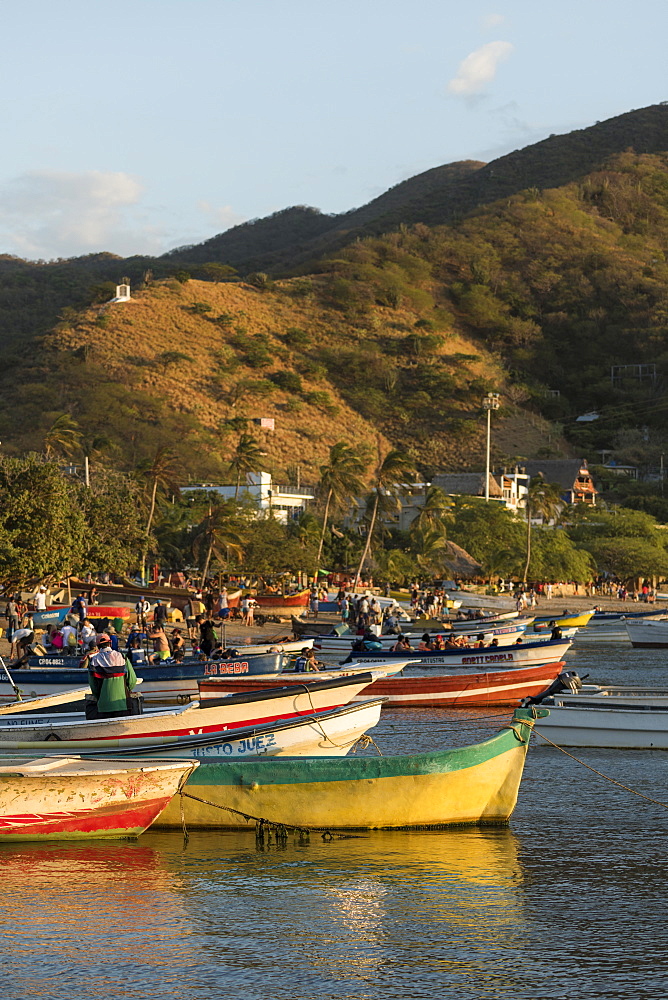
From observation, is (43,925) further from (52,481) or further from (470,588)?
(470,588)

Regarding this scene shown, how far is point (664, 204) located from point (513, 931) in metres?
199

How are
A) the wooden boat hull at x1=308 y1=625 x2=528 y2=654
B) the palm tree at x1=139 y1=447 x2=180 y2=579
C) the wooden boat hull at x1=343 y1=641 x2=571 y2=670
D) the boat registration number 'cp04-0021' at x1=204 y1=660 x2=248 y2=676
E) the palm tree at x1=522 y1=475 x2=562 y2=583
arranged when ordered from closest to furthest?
the boat registration number 'cp04-0021' at x1=204 y1=660 x2=248 y2=676
the wooden boat hull at x1=343 y1=641 x2=571 y2=670
the wooden boat hull at x1=308 y1=625 x2=528 y2=654
the palm tree at x1=139 y1=447 x2=180 y2=579
the palm tree at x1=522 y1=475 x2=562 y2=583

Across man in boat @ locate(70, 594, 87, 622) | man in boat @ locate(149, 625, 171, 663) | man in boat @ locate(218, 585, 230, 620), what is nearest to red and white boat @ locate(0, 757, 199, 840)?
man in boat @ locate(149, 625, 171, 663)

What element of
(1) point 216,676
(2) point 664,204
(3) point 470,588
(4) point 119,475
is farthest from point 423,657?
(2) point 664,204

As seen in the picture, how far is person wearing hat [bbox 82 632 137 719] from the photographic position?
48.3ft

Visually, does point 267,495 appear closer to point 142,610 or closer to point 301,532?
point 301,532

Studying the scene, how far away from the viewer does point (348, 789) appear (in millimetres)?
12945

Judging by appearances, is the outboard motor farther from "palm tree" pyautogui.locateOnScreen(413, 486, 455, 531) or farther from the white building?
"palm tree" pyautogui.locateOnScreen(413, 486, 455, 531)

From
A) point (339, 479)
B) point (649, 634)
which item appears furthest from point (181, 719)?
point (339, 479)

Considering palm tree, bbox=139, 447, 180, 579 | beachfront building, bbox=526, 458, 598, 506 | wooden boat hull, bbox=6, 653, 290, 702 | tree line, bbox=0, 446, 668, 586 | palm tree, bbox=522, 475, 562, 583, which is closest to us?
wooden boat hull, bbox=6, 653, 290, 702

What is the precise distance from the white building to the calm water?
5831 cm

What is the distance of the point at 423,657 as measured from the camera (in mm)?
26547

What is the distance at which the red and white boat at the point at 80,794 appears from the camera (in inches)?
482

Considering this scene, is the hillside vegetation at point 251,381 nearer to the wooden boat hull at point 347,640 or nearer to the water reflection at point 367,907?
the wooden boat hull at point 347,640
